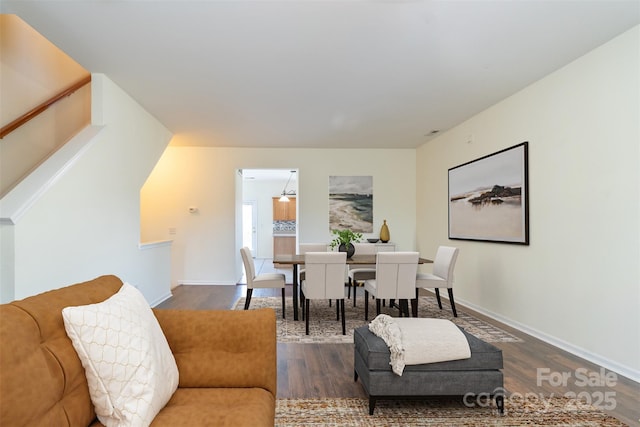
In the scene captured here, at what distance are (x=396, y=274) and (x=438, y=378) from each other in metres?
1.76

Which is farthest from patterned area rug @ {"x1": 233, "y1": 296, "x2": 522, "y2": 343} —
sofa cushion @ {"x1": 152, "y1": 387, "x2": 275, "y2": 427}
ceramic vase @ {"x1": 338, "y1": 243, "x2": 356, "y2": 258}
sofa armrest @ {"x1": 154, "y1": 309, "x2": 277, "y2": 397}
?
sofa cushion @ {"x1": 152, "y1": 387, "x2": 275, "y2": 427}

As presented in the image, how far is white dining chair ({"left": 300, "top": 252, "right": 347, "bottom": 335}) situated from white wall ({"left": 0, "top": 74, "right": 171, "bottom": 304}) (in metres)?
2.04

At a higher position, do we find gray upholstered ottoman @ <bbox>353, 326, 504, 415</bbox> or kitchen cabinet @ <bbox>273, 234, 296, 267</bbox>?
kitchen cabinet @ <bbox>273, 234, 296, 267</bbox>

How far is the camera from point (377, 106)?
430 cm

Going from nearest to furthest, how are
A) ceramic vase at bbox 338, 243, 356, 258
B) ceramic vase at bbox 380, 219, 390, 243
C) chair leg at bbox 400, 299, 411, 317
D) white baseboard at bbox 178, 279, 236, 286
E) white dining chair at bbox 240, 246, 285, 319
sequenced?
chair leg at bbox 400, 299, 411, 317 < white dining chair at bbox 240, 246, 285, 319 < ceramic vase at bbox 338, 243, 356, 258 < white baseboard at bbox 178, 279, 236, 286 < ceramic vase at bbox 380, 219, 390, 243

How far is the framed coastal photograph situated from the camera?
12.3ft

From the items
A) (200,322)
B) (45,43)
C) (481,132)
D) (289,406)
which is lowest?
(289,406)

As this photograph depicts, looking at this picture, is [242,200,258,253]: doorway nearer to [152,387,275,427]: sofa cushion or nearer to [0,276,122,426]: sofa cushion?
[152,387,275,427]: sofa cushion

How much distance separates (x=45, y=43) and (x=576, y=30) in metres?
4.85

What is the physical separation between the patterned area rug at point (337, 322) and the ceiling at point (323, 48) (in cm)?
255

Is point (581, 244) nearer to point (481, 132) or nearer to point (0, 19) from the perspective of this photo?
point (481, 132)

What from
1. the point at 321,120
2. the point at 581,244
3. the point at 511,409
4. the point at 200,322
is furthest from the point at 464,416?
the point at 321,120

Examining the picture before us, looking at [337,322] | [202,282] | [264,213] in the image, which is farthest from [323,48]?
[264,213]

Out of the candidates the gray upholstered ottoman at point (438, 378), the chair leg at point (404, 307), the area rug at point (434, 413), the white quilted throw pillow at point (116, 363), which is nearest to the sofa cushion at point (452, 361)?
the gray upholstered ottoman at point (438, 378)
